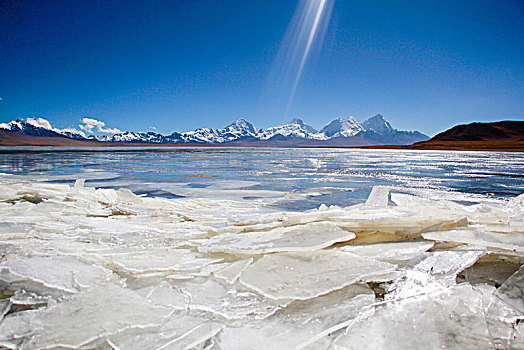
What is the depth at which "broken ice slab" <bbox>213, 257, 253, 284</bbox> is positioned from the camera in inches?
58.9

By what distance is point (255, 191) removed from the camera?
577cm

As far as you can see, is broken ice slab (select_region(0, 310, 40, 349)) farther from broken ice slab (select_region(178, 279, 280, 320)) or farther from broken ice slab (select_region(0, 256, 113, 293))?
broken ice slab (select_region(178, 279, 280, 320))

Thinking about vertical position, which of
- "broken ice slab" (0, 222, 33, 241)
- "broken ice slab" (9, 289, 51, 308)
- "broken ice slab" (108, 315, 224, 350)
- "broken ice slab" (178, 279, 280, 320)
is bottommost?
"broken ice slab" (108, 315, 224, 350)

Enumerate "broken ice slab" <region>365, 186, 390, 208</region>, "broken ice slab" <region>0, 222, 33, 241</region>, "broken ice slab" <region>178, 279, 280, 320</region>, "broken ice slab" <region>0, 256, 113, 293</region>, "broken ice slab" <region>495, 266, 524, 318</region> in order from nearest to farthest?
"broken ice slab" <region>495, 266, 524, 318</region>, "broken ice slab" <region>178, 279, 280, 320</region>, "broken ice slab" <region>0, 256, 113, 293</region>, "broken ice slab" <region>0, 222, 33, 241</region>, "broken ice slab" <region>365, 186, 390, 208</region>

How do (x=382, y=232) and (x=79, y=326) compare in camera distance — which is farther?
(x=382, y=232)

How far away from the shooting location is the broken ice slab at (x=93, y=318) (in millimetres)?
1081

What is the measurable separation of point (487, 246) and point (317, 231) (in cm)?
103

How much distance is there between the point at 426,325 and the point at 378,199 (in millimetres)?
2677

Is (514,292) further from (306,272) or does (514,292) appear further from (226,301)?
(226,301)

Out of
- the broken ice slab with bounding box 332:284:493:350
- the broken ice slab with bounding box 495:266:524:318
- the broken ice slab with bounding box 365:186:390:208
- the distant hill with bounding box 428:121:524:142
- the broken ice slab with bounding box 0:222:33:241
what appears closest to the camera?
the broken ice slab with bounding box 332:284:493:350

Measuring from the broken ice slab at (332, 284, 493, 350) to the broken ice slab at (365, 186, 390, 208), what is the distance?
210 centimetres

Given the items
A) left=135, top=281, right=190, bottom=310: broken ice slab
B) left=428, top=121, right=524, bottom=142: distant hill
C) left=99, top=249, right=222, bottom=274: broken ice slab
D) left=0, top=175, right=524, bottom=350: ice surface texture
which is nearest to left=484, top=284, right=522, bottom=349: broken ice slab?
left=0, top=175, right=524, bottom=350: ice surface texture

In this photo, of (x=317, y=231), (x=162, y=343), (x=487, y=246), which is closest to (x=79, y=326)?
(x=162, y=343)

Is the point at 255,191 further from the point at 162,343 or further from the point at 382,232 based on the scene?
the point at 162,343
